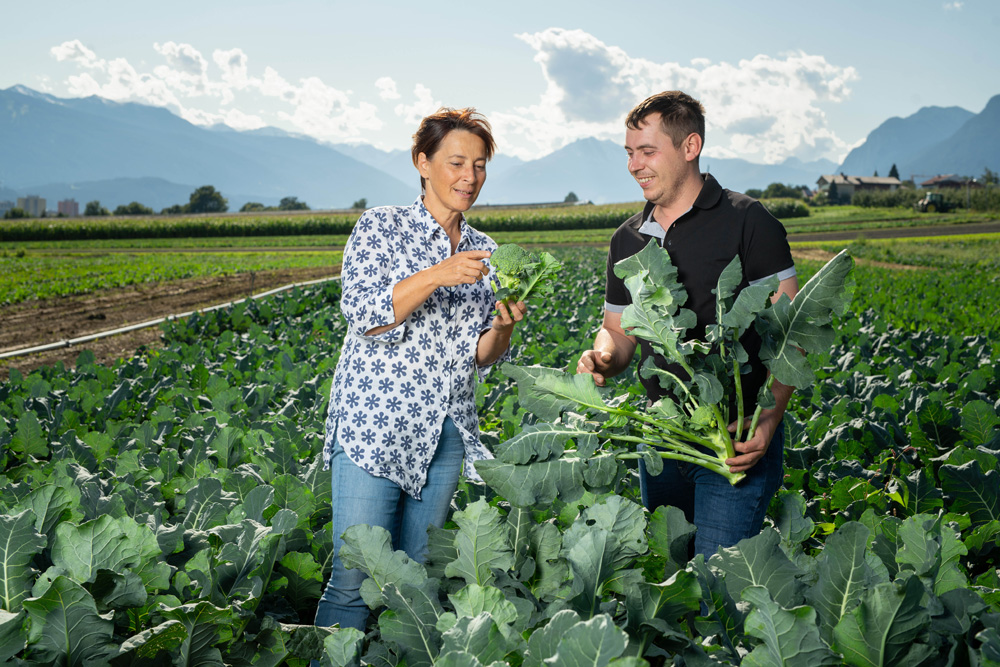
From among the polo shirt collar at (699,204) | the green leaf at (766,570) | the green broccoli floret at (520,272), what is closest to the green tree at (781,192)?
the polo shirt collar at (699,204)

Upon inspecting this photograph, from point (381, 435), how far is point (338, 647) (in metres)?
0.89

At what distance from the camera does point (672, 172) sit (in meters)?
2.08

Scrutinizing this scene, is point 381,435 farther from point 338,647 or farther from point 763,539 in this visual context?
point 763,539

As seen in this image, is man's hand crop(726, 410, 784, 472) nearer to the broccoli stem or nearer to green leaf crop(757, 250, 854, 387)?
the broccoli stem

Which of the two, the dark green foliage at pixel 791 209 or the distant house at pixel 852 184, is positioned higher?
the distant house at pixel 852 184

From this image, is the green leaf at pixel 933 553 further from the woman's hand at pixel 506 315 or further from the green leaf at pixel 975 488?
the green leaf at pixel 975 488

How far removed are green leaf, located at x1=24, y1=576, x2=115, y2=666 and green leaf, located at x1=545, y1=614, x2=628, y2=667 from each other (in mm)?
970

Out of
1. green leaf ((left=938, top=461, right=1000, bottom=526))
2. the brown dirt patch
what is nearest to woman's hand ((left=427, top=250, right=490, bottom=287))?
green leaf ((left=938, top=461, right=1000, bottom=526))

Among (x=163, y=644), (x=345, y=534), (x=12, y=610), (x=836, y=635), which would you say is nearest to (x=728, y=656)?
(x=836, y=635)

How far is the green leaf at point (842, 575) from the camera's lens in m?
1.28

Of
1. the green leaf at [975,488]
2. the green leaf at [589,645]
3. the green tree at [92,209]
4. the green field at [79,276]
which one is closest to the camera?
the green leaf at [589,645]

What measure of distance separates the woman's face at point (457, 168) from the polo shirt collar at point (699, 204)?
23.3 inches

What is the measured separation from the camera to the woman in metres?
2.06

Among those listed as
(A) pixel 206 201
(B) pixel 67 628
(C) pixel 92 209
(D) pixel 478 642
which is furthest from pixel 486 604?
(A) pixel 206 201
